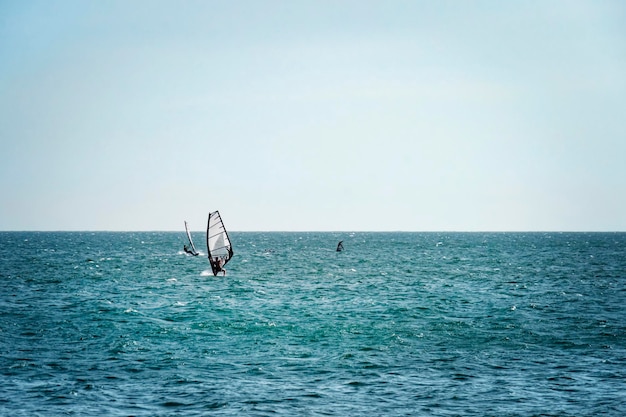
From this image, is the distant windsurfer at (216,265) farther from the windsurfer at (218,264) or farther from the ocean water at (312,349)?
the ocean water at (312,349)

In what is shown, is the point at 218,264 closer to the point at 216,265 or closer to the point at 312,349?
the point at 216,265

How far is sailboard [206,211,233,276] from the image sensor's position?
207 ft

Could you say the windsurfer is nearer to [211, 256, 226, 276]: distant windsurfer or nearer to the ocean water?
[211, 256, 226, 276]: distant windsurfer

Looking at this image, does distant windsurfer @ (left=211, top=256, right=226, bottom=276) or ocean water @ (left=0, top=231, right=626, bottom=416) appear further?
distant windsurfer @ (left=211, top=256, right=226, bottom=276)

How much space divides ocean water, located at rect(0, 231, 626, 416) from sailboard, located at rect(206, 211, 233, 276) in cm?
503

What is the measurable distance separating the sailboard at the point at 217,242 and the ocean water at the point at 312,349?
16.5 ft

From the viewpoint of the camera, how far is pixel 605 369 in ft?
98.3

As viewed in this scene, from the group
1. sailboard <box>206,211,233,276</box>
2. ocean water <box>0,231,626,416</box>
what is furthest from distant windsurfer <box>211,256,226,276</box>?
ocean water <box>0,231,626,416</box>

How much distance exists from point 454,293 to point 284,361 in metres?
32.6

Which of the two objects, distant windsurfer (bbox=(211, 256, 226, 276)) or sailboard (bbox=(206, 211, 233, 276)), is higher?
sailboard (bbox=(206, 211, 233, 276))

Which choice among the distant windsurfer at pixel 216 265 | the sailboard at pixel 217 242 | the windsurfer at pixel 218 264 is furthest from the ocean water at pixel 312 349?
the windsurfer at pixel 218 264

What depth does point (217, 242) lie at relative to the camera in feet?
221

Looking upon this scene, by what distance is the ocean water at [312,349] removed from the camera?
24.6 metres

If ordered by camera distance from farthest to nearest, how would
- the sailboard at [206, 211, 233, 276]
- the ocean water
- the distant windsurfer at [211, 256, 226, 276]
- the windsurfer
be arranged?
the windsurfer
the distant windsurfer at [211, 256, 226, 276]
the sailboard at [206, 211, 233, 276]
the ocean water
